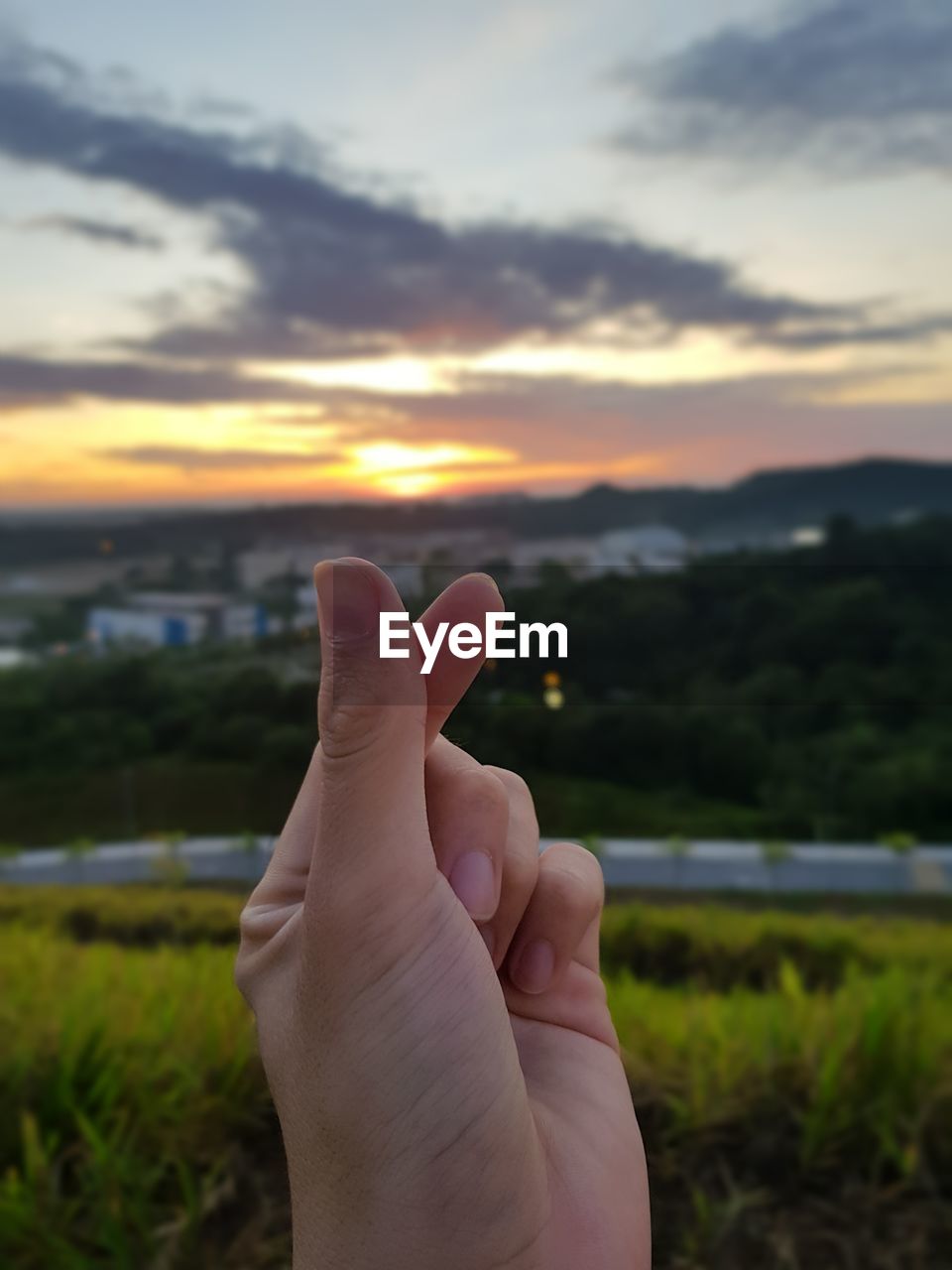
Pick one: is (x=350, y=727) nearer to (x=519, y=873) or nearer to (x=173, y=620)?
(x=519, y=873)

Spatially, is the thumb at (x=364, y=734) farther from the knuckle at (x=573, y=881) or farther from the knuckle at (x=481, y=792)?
the knuckle at (x=573, y=881)

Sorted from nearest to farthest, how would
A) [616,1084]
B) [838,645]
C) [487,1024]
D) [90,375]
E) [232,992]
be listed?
[487,1024]
[616,1084]
[838,645]
[232,992]
[90,375]

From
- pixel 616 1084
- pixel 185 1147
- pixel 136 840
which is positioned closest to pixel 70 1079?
pixel 185 1147

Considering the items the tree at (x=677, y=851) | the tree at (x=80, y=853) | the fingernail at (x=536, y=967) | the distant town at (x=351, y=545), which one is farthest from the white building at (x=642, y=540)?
the tree at (x=80, y=853)

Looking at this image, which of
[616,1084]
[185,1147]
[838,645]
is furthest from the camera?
[185,1147]

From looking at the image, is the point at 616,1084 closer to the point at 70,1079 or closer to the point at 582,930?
the point at 582,930
